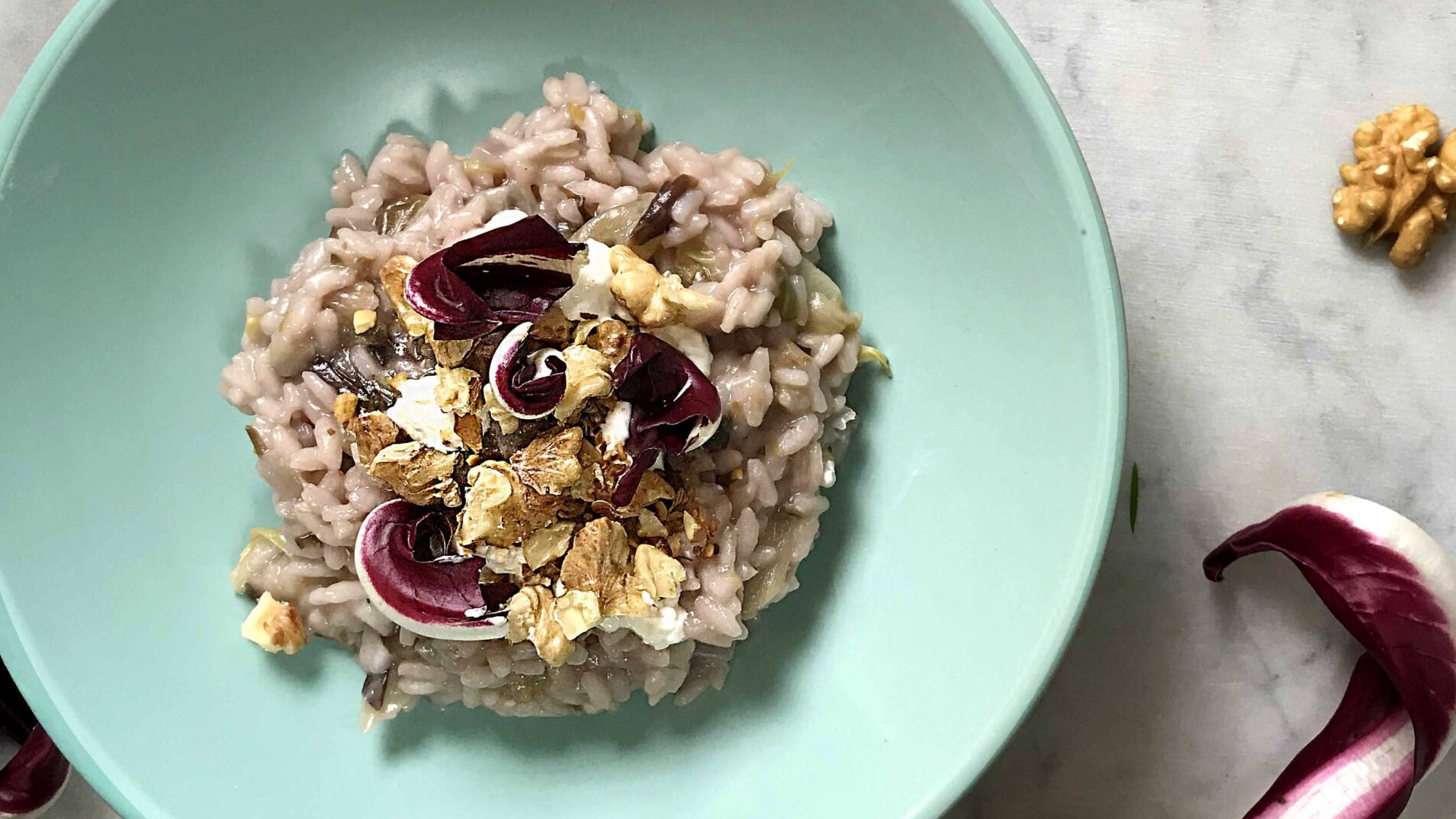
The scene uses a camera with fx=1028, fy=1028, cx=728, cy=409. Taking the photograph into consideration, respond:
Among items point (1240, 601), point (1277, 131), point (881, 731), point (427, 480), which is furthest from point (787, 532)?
point (1277, 131)

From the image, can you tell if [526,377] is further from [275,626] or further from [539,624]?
[275,626]

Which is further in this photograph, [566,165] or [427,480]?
[566,165]

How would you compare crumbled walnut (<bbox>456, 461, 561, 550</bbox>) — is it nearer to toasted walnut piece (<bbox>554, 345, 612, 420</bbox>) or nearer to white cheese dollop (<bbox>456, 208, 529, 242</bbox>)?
toasted walnut piece (<bbox>554, 345, 612, 420</bbox>)

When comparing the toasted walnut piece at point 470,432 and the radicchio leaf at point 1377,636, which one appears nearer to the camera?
the toasted walnut piece at point 470,432

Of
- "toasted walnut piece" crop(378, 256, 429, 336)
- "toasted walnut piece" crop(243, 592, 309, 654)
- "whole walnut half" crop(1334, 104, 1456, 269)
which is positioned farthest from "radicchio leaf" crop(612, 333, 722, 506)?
"whole walnut half" crop(1334, 104, 1456, 269)

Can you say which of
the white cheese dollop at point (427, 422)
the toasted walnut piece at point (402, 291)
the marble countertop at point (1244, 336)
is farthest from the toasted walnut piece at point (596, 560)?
the marble countertop at point (1244, 336)

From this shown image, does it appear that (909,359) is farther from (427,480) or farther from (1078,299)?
(427,480)

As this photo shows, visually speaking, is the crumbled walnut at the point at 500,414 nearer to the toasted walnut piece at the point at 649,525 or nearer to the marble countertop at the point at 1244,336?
the toasted walnut piece at the point at 649,525
